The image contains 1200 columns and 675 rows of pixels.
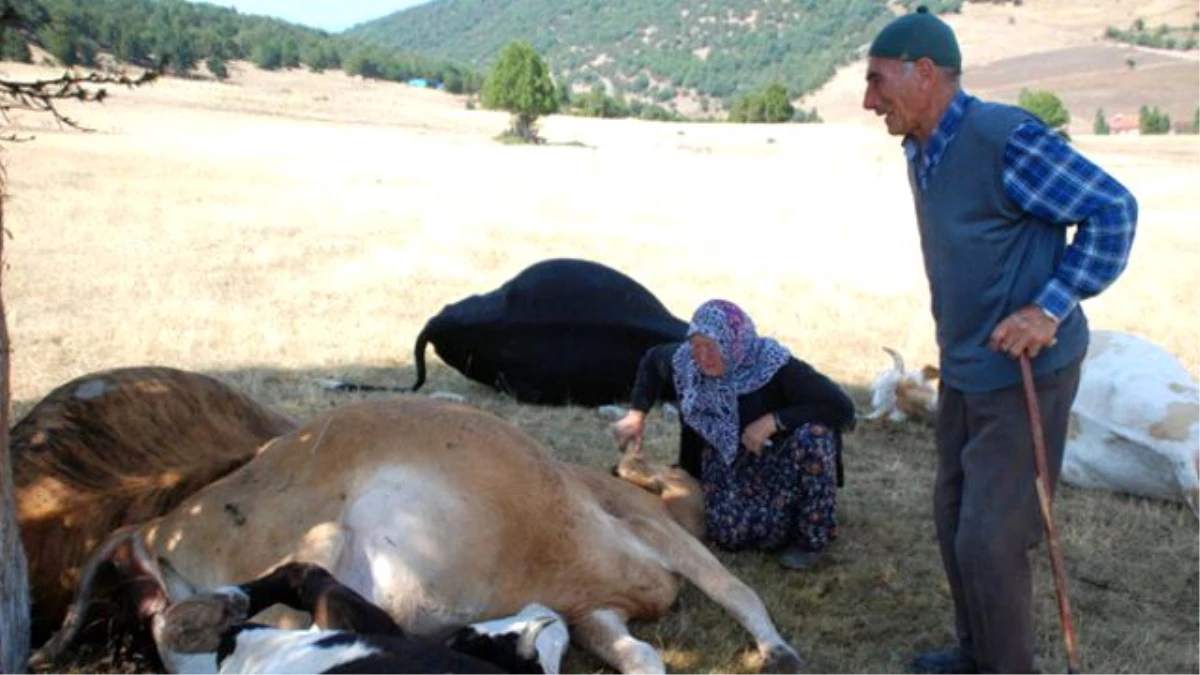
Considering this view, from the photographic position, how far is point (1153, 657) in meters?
4.27

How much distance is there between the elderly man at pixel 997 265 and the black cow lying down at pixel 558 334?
3.94 meters

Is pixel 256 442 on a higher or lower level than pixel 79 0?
lower

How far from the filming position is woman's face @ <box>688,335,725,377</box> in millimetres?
4828

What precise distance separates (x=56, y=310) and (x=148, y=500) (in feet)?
21.6

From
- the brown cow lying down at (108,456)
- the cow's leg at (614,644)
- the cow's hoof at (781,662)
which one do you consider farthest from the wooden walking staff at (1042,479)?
the brown cow lying down at (108,456)

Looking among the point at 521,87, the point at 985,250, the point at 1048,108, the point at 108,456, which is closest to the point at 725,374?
the point at 985,250

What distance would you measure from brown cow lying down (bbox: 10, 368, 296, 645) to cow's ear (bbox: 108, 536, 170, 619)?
184 mm

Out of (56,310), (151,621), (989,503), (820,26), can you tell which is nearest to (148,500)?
(151,621)

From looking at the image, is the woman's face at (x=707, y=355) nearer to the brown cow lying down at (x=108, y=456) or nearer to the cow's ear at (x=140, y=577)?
the brown cow lying down at (x=108, y=456)

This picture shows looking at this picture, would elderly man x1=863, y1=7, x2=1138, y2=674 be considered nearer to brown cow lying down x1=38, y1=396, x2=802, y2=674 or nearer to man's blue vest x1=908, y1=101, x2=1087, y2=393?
man's blue vest x1=908, y1=101, x2=1087, y2=393

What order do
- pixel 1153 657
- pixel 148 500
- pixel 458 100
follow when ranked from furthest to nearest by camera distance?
pixel 458 100 → pixel 1153 657 → pixel 148 500

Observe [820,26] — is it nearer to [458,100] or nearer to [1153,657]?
[458,100]

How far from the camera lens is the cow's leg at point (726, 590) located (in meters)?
3.97

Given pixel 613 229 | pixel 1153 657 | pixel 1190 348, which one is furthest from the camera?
pixel 613 229
